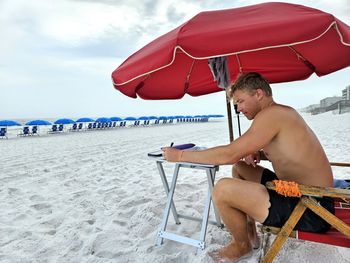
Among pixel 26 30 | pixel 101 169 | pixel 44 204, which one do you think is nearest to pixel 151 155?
pixel 44 204

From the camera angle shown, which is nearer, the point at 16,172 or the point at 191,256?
the point at 191,256

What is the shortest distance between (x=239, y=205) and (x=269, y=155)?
1.41ft

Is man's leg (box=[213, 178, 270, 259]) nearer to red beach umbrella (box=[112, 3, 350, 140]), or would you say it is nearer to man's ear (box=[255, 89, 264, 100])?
man's ear (box=[255, 89, 264, 100])

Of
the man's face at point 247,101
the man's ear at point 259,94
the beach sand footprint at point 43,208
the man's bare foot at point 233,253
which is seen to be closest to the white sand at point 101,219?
the beach sand footprint at point 43,208

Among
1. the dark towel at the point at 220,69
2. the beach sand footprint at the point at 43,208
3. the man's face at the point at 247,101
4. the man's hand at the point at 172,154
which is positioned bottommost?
the beach sand footprint at the point at 43,208

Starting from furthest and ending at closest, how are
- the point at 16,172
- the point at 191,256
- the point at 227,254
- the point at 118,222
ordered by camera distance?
1. the point at 16,172
2. the point at 118,222
3. the point at 191,256
4. the point at 227,254

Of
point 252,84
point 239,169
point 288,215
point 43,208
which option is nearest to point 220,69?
point 252,84

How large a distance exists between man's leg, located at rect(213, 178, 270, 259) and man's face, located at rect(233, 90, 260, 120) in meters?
0.52

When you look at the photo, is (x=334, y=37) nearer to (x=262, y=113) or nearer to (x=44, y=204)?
(x=262, y=113)

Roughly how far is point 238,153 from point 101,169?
4.84 meters

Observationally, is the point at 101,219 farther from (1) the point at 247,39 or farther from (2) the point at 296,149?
(1) the point at 247,39

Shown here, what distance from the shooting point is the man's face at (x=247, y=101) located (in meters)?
2.07

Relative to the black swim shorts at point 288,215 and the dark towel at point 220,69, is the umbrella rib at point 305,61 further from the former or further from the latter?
the black swim shorts at point 288,215

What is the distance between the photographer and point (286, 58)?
330 cm
